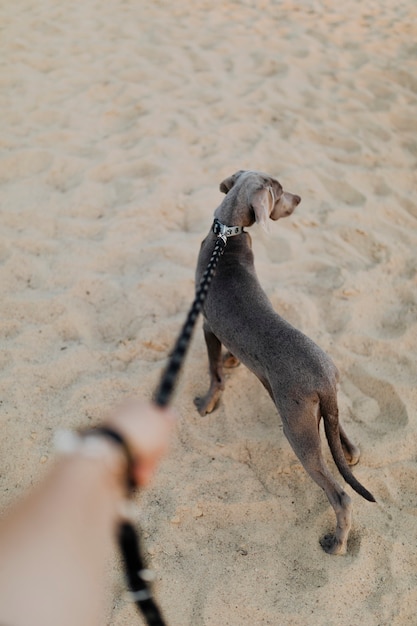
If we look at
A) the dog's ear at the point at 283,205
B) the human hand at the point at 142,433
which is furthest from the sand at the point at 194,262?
the human hand at the point at 142,433

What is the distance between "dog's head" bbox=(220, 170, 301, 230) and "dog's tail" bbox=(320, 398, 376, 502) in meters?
0.93

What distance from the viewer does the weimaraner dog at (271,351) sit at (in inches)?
81.4

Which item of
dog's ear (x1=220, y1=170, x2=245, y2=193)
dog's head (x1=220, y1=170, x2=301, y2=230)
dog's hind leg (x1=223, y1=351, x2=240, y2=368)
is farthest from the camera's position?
dog's hind leg (x1=223, y1=351, x2=240, y2=368)

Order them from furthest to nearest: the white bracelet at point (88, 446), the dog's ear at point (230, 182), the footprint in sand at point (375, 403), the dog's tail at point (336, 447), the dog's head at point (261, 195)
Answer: the dog's ear at point (230, 182) → the footprint in sand at point (375, 403) → the dog's head at point (261, 195) → the dog's tail at point (336, 447) → the white bracelet at point (88, 446)

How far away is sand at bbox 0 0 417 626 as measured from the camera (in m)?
2.13

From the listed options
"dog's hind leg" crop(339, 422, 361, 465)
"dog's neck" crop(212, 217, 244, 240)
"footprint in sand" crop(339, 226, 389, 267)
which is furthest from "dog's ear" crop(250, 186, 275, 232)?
"footprint in sand" crop(339, 226, 389, 267)

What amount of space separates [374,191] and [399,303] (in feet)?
4.39

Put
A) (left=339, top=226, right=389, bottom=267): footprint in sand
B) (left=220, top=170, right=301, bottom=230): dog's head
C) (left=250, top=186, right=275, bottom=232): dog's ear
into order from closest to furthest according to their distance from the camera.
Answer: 1. (left=250, top=186, right=275, bottom=232): dog's ear
2. (left=220, top=170, right=301, bottom=230): dog's head
3. (left=339, top=226, right=389, bottom=267): footprint in sand

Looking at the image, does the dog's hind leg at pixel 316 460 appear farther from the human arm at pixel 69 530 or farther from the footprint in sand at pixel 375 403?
the human arm at pixel 69 530

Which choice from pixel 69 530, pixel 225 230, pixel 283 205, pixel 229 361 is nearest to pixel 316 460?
pixel 229 361

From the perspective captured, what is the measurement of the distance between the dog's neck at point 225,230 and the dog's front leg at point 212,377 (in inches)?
20.2

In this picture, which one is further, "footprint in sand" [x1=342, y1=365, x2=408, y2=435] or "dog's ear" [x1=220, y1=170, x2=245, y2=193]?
"dog's ear" [x1=220, y1=170, x2=245, y2=193]

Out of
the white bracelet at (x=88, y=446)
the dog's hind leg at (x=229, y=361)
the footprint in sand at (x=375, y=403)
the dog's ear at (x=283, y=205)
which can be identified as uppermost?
the white bracelet at (x=88, y=446)

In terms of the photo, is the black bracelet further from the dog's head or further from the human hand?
the dog's head
